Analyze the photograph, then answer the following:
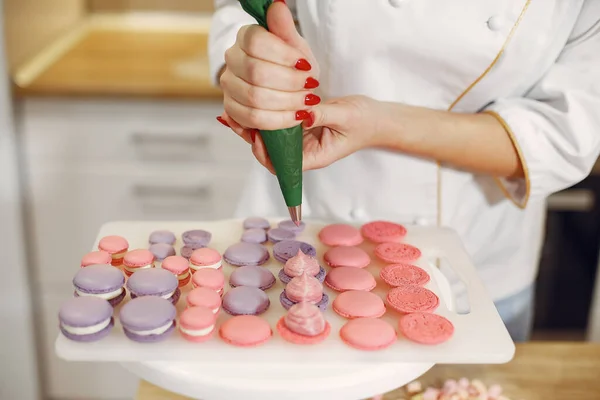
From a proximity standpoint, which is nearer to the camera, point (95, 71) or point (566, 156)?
point (566, 156)

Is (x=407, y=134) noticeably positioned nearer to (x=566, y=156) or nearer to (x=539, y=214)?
(x=566, y=156)

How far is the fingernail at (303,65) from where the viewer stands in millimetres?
566

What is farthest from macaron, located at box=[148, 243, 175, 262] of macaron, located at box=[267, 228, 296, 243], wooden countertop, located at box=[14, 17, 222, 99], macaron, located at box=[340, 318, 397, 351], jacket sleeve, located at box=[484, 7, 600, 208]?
wooden countertop, located at box=[14, 17, 222, 99]

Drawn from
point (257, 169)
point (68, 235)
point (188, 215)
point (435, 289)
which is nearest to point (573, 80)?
point (435, 289)

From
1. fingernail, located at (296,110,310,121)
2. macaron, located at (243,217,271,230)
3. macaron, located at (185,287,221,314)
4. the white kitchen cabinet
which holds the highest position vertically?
fingernail, located at (296,110,310,121)

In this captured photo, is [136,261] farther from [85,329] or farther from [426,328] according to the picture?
[426,328]

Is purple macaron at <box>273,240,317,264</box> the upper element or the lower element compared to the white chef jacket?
lower

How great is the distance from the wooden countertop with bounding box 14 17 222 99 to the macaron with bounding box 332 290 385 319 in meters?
0.91

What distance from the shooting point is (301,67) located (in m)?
0.57

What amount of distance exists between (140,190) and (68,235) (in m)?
0.22

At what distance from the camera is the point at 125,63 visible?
5.26ft

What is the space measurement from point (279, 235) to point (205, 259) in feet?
0.36

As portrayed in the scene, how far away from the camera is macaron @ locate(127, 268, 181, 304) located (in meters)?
0.61

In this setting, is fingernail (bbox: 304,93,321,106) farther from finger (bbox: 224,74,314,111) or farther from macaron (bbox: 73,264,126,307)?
macaron (bbox: 73,264,126,307)
